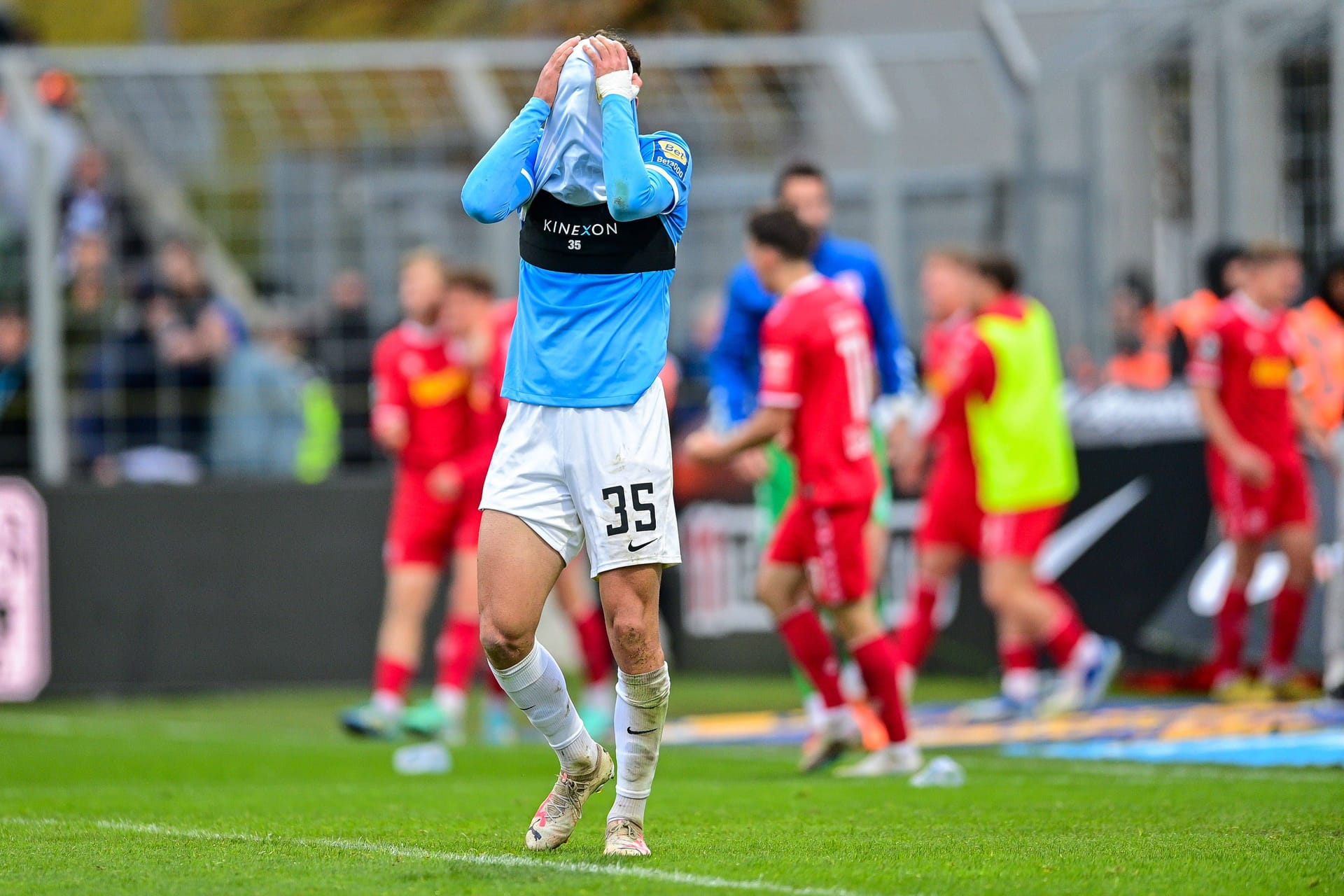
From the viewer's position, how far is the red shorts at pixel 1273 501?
482 inches

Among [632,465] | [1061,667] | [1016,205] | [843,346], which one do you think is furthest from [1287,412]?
[632,465]

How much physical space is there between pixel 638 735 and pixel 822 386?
10.2 feet

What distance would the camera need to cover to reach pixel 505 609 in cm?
578

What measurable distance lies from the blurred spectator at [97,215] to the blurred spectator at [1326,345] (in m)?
8.09

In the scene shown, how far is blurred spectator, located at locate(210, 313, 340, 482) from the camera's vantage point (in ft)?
47.9

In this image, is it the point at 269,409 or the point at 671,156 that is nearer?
the point at 671,156

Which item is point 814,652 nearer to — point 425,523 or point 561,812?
point 425,523

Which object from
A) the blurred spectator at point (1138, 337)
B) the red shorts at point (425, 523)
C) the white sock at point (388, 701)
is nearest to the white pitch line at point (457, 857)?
the white sock at point (388, 701)

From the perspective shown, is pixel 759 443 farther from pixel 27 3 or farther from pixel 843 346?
pixel 27 3

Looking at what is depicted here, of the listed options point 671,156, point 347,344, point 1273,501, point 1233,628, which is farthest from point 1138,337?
point 671,156

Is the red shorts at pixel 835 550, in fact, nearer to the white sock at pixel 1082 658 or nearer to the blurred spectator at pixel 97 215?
the white sock at pixel 1082 658

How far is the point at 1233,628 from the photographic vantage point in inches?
489

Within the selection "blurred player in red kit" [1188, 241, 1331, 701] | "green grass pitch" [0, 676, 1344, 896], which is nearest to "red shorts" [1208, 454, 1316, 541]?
"blurred player in red kit" [1188, 241, 1331, 701]

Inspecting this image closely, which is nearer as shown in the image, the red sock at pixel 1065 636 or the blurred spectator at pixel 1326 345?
the red sock at pixel 1065 636
